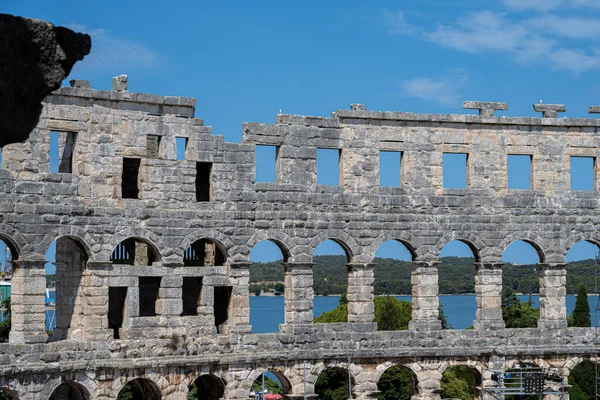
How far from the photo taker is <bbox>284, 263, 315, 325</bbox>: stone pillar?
3072 cm

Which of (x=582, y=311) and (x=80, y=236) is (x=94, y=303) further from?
(x=582, y=311)

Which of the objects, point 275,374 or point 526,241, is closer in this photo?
point 275,374

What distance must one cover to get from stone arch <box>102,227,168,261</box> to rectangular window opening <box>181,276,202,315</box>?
246 centimetres

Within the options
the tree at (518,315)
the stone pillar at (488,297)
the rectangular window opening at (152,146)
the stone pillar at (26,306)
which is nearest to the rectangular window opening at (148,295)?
the rectangular window opening at (152,146)

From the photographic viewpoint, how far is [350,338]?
3116 centimetres

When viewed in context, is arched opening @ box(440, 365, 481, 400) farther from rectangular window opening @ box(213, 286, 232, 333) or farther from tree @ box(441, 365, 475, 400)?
rectangular window opening @ box(213, 286, 232, 333)

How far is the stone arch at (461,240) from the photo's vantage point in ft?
106

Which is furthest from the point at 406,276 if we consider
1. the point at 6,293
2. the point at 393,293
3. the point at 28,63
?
the point at 28,63

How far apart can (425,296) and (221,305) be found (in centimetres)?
549

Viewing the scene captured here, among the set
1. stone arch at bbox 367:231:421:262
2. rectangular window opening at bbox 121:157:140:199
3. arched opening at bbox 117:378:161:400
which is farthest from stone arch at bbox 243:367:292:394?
rectangular window opening at bbox 121:157:140:199

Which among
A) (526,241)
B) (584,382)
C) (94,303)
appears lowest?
(584,382)

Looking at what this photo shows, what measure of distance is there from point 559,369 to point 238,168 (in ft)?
34.6

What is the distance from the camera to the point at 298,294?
101 feet

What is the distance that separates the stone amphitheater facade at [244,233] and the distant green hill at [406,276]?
6855 centimetres
